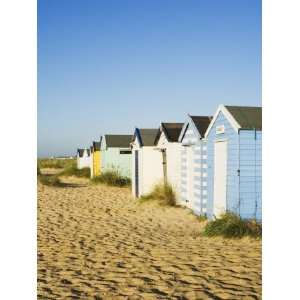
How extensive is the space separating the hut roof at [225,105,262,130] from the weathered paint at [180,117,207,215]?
1.79 metres

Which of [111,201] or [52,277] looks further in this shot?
[111,201]

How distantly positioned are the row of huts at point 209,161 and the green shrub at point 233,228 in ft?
1.36

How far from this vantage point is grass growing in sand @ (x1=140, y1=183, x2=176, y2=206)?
42.8 ft

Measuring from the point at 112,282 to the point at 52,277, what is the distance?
37.6 inches

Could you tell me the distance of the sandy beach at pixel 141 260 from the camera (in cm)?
503

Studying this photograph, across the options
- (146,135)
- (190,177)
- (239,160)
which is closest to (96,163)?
(146,135)

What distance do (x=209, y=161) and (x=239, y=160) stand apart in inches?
69.2

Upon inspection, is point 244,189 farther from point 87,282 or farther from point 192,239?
point 87,282

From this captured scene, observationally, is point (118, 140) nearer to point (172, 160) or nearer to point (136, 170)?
point (136, 170)

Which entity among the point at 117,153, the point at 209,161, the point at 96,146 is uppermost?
the point at 96,146

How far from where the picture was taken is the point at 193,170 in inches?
458

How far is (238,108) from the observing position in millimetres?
9391
